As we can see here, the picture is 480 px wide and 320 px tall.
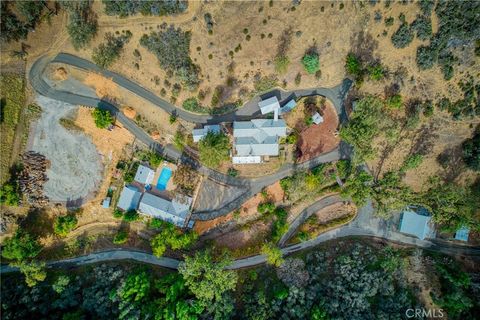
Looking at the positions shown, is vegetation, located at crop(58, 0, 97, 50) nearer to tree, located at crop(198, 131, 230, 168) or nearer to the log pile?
the log pile

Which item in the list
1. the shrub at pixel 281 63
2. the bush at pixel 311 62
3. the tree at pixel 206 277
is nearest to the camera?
the tree at pixel 206 277

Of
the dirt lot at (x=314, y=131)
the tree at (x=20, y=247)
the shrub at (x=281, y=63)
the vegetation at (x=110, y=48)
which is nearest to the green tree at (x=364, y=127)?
the dirt lot at (x=314, y=131)

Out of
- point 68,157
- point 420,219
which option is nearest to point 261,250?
point 420,219

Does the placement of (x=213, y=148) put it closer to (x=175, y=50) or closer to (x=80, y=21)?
(x=175, y=50)

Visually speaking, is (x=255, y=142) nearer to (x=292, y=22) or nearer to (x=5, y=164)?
(x=292, y=22)

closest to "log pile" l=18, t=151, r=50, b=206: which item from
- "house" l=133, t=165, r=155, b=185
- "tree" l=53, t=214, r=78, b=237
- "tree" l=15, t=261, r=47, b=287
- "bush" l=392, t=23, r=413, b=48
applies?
"tree" l=53, t=214, r=78, b=237

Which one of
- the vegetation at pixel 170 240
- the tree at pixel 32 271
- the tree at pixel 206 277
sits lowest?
the tree at pixel 32 271

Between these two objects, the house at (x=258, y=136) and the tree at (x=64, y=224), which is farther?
the house at (x=258, y=136)

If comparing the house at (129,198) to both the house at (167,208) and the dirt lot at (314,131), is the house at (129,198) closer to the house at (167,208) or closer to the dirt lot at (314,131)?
the house at (167,208)
